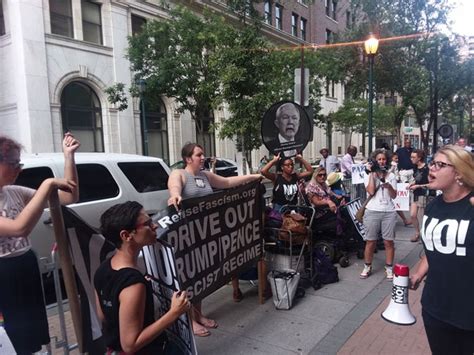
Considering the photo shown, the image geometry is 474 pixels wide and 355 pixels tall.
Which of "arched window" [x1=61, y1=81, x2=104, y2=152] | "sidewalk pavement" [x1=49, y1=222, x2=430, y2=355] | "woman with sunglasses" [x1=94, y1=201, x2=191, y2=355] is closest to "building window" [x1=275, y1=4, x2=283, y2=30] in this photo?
"arched window" [x1=61, y1=81, x2=104, y2=152]

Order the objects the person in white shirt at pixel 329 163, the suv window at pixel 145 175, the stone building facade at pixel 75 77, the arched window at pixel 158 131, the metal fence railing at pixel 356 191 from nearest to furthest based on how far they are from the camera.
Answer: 1. the suv window at pixel 145 175
2. the metal fence railing at pixel 356 191
3. the person in white shirt at pixel 329 163
4. the stone building facade at pixel 75 77
5. the arched window at pixel 158 131

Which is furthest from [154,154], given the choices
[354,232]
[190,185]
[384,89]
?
[190,185]

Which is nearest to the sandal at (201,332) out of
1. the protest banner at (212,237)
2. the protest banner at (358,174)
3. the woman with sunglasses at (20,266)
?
the protest banner at (212,237)

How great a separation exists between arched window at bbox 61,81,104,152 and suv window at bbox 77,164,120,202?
478 inches

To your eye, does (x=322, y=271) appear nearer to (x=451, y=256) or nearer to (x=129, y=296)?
(x=451, y=256)

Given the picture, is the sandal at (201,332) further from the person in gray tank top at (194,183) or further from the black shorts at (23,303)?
the black shorts at (23,303)

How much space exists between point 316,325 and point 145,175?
3651mm

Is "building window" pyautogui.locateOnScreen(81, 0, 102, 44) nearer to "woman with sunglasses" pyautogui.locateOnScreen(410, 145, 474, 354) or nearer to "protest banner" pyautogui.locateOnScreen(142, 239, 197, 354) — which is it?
"protest banner" pyautogui.locateOnScreen(142, 239, 197, 354)

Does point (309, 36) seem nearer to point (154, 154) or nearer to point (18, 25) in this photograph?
point (154, 154)

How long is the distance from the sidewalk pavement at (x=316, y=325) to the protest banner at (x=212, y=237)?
50 cm

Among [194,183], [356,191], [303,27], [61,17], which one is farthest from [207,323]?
[303,27]

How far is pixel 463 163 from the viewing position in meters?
2.24

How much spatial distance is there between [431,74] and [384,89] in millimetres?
1975

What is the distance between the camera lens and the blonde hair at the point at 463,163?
87.3 inches
